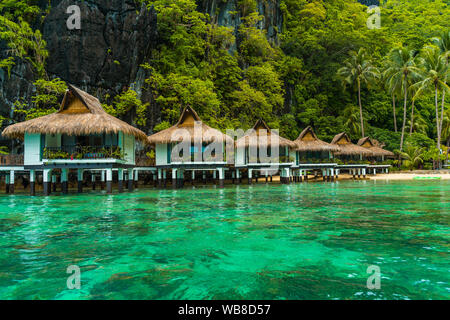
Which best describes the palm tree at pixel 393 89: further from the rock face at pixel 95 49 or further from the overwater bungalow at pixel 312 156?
the rock face at pixel 95 49

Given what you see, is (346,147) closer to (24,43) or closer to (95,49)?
(95,49)

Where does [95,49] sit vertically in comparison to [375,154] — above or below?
above

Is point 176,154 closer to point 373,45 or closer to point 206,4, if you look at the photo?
point 206,4

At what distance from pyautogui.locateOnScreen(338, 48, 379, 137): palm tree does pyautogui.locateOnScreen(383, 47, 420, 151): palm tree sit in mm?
1530

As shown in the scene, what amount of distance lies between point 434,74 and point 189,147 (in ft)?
81.4

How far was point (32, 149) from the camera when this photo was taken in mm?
14953

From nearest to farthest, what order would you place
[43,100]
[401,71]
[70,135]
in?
[70,135], [43,100], [401,71]

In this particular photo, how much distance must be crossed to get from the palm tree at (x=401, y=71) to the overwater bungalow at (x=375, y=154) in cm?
212

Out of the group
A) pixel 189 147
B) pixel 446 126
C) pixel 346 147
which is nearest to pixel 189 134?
pixel 189 147

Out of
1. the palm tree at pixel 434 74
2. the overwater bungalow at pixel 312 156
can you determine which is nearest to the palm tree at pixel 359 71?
the palm tree at pixel 434 74

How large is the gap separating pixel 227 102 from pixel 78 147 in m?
15.8

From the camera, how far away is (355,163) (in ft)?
92.6

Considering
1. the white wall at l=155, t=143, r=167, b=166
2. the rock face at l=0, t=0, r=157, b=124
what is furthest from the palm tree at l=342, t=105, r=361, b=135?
the white wall at l=155, t=143, r=167, b=166

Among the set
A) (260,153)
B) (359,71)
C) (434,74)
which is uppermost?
(359,71)
